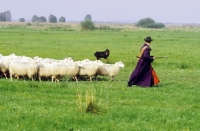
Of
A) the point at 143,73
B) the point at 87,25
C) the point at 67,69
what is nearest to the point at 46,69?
the point at 67,69

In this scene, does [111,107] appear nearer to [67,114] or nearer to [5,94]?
[67,114]

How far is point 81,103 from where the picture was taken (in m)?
9.80

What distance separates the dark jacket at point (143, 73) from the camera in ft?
47.8

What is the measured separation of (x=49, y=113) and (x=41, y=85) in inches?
164

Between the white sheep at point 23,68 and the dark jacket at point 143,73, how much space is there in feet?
13.3

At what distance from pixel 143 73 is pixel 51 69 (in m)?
3.90

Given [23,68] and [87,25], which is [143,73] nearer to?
[23,68]

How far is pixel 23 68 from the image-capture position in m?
15.9

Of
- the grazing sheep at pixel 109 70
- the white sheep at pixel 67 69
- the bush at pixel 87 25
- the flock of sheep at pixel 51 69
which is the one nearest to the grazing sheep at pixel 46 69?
the flock of sheep at pixel 51 69

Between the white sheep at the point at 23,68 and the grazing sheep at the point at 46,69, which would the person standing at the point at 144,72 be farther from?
the white sheep at the point at 23,68

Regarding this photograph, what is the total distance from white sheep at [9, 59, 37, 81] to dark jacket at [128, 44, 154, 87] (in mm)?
4066

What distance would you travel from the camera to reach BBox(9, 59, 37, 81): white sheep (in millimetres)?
15836

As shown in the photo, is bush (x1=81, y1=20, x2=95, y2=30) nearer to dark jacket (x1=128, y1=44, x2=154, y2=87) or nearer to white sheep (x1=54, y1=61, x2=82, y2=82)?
white sheep (x1=54, y1=61, x2=82, y2=82)

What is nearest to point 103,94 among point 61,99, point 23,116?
point 61,99
